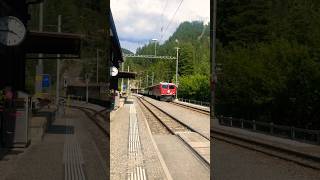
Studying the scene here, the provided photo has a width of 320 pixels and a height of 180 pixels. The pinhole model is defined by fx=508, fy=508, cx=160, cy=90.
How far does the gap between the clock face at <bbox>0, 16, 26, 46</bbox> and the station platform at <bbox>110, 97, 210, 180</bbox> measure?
202cm

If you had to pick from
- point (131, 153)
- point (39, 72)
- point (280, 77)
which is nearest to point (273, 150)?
point (280, 77)

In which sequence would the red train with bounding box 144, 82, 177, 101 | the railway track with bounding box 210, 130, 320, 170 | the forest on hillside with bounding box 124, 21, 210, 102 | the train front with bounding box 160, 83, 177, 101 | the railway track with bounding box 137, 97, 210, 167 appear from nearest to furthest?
the forest on hillside with bounding box 124, 21, 210, 102 < the railway track with bounding box 137, 97, 210, 167 < the train front with bounding box 160, 83, 177, 101 < the red train with bounding box 144, 82, 177, 101 < the railway track with bounding box 210, 130, 320, 170

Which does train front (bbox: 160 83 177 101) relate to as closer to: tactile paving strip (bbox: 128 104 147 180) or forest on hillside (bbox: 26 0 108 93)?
tactile paving strip (bbox: 128 104 147 180)

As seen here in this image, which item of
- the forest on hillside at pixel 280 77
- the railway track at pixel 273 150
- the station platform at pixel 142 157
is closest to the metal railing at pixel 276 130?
the forest on hillside at pixel 280 77

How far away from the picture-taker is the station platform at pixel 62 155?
7.82 meters

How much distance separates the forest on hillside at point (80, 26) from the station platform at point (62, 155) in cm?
74

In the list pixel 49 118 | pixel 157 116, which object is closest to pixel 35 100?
pixel 49 118

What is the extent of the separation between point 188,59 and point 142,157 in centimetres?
209

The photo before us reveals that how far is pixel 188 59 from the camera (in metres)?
8.88

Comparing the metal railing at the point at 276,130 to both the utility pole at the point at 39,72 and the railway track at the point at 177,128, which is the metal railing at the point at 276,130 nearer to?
the railway track at the point at 177,128

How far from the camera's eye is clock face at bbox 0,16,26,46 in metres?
8.19

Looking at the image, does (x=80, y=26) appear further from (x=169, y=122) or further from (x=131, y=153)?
(x=169, y=122)

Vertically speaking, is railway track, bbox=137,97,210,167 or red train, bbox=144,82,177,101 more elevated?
red train, bbox=144,82,177,101

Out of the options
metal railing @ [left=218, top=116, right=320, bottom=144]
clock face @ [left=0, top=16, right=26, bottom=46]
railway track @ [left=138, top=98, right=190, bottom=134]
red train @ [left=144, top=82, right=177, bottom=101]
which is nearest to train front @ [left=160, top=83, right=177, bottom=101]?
red train @ [left=144, top=82, right=177, bottom=101]
